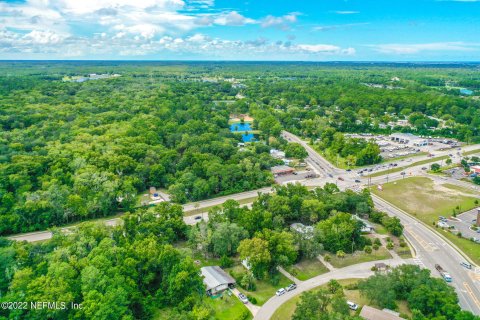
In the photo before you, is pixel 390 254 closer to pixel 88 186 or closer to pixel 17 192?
pixel 88 186

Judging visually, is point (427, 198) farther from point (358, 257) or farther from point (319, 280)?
point (319, 280)

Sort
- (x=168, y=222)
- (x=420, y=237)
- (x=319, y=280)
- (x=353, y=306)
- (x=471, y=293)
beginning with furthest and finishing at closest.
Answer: (x=420, y=237) < (x=168, y=222) < (x=319, y=280) < (x=471, y=293) < (x=353, y=306)

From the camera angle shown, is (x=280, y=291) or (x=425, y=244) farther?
(x=425, y=244)

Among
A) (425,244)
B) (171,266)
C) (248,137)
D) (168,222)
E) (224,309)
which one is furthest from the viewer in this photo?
(248,137)

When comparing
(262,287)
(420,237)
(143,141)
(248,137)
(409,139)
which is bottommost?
(262,287)

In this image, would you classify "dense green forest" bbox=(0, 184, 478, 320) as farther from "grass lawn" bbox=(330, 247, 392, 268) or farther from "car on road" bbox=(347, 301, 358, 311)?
"car on road" bbox=(347, 301, 358, 311)

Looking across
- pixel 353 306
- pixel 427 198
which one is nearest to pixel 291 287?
pixel 353 306

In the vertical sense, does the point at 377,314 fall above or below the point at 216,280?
above
